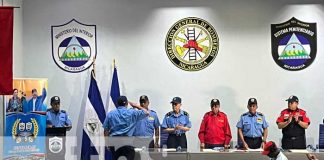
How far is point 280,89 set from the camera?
9.88 m

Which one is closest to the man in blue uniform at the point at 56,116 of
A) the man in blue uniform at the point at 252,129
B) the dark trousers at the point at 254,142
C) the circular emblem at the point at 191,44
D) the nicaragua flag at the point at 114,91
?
the nicaragua flag at the point at 114,91

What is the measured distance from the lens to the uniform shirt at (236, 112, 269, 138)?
8.55 metres

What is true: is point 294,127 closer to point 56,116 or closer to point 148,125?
point 148,125

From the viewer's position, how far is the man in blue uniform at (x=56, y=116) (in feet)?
29.0

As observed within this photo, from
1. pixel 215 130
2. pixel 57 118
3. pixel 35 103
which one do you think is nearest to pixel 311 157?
pixel 215 130

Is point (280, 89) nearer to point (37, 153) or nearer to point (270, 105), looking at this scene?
point (270, 105)

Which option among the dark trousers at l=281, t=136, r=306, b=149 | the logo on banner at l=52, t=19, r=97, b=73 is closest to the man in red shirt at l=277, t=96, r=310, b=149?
the dark trousers at l=281, t=136, r=306, b=149

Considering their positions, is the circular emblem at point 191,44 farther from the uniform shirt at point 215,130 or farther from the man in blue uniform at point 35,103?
the man in blue uniform at point 35,103

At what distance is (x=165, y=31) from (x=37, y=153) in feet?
11.6

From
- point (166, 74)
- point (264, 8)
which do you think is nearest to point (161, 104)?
point (166, 74)

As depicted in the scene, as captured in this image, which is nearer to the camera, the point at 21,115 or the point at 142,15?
the point at 21,115

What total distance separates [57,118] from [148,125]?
166cm

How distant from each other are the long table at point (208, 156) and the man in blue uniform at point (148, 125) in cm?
60

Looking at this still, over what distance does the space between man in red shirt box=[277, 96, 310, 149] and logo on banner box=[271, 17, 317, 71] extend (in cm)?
147
